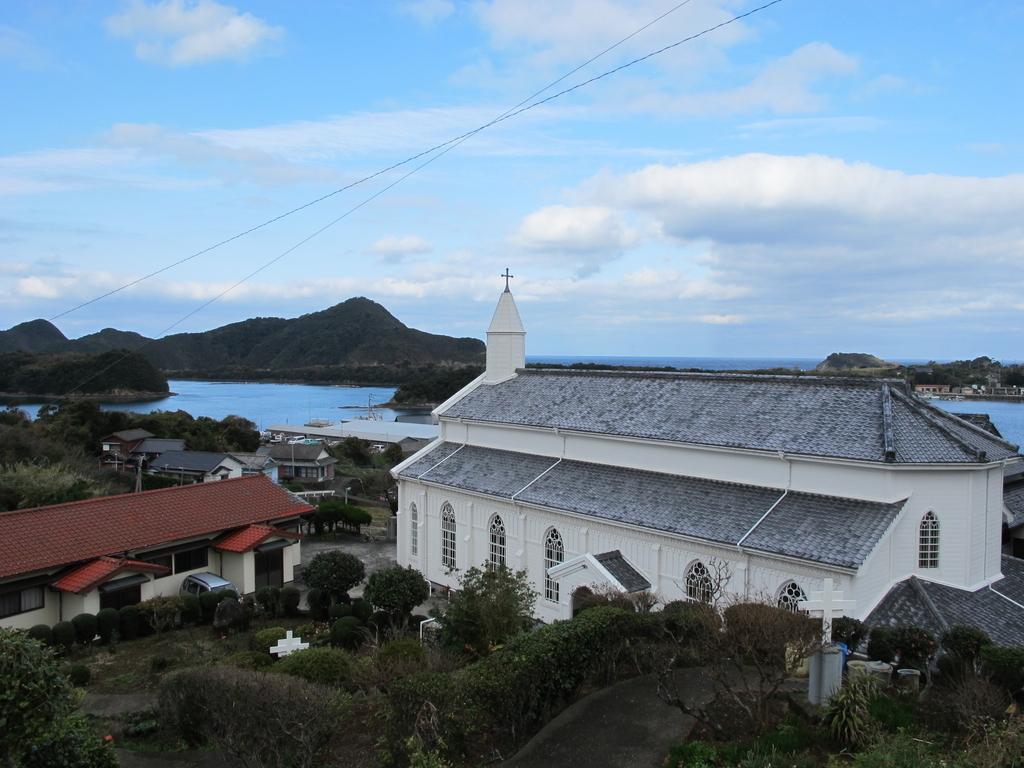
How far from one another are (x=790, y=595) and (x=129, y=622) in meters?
21.5

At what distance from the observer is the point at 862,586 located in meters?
19.2

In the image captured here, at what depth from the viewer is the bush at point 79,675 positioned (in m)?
20.5

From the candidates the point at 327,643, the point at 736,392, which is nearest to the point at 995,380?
the point at 736,392

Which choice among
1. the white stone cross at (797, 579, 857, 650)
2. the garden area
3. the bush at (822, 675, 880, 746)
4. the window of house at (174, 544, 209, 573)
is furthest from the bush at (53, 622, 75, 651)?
the bush at (822, 675, 880, 746)

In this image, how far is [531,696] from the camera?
549 inches

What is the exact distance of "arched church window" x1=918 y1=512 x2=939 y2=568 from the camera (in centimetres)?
2073

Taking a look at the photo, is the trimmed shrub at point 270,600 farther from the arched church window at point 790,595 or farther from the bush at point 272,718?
the arched church window at point 790,595

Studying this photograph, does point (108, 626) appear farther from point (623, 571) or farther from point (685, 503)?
point (685, 503)

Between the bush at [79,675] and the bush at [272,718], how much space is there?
9.34 m

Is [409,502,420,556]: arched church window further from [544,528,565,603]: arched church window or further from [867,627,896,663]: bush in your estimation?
[867,627,896,663]: bush

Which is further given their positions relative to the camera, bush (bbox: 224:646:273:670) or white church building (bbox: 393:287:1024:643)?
white church building (bbox: 393:287:1024:643)

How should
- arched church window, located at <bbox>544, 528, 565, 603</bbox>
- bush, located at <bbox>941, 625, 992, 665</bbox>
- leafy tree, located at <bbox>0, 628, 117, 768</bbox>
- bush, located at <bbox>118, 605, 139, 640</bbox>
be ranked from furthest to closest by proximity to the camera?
1. arched church window, located at <bbox>544, 528, 565, 603</bbox>
2. bush, located at <bbox>118, 605, 139, 640</bbox>
3. bush, located at <bbox>941, 625, 992, 665</bbox>
4. leafy tree, located at <bbox>0, 628, 117, 768</bbox>

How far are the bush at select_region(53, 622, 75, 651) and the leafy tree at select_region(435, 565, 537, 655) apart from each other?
13292 mm

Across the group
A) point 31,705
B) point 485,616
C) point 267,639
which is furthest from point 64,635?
point 31,705
